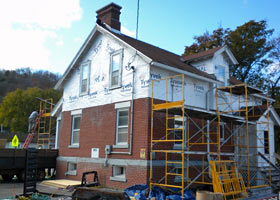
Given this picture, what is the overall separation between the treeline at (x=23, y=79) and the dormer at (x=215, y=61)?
59.8m

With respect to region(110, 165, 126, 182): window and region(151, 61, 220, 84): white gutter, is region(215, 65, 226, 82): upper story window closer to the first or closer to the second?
region(151, 61, 220, 84): white gutter

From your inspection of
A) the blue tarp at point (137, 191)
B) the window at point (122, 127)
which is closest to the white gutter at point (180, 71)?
the window at point (122, 127)

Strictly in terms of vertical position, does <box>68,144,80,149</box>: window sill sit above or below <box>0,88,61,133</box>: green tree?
below

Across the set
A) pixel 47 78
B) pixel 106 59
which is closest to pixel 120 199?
pixel 106 59

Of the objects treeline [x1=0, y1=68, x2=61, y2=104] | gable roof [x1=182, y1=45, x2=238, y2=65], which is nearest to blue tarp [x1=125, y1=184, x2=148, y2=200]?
gable roof [x1=182, y1=45, x2=238, y2=65]

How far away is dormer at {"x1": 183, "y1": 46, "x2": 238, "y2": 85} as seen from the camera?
59.7 ft

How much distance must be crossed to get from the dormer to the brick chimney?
16.8 feet

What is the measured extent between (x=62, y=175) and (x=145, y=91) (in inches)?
356

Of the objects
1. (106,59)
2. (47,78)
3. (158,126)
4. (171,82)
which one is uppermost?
(47,78)

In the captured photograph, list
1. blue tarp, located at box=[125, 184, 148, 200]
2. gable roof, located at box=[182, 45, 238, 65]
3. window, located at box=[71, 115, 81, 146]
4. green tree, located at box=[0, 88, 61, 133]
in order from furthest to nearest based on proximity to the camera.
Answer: green tree, located at box=[0, 88, 61, 133] < window, located at box=[71, 115, 81, 146] < gable roof, located at box=[182, 45, 238, 65] < blue tarp, located at box=[125, 184, 148, 200]

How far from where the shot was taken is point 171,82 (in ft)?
48.8

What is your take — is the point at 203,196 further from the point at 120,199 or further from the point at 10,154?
the point at 10,154

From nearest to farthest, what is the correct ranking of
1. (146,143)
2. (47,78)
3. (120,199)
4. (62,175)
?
(120,199), (146,143), (62,175), (47,78)

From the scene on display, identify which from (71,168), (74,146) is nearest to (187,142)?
(74,146)
